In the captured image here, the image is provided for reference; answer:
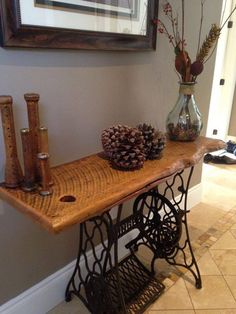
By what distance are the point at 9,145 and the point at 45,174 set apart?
162 mm

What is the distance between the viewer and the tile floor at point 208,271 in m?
1.42

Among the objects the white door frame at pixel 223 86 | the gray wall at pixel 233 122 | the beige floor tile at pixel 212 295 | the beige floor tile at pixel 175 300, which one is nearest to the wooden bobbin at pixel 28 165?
the beige floor tile at pixel 175 300

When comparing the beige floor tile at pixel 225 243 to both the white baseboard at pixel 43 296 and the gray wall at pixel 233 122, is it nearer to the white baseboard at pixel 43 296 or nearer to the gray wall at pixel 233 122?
the white baseboard at pixel 43 296

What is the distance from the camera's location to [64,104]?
121 centimetres

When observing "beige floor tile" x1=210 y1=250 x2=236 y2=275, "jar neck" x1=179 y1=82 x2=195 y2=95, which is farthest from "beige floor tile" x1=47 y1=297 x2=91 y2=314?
"jar neck" x1=179 y1=82 x2=195 y2=95

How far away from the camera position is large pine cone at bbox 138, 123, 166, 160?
1.19 m

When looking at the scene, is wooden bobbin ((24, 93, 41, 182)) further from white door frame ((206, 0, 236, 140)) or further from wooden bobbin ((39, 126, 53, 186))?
white door frame ((206, 0, 236, 140))

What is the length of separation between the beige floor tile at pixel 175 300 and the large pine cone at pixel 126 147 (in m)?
0.80

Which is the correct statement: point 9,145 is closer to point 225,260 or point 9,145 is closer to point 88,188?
point 88,188

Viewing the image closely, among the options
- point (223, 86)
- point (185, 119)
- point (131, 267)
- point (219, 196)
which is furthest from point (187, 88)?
point (223, 86)

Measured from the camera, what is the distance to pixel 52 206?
850 millimetres

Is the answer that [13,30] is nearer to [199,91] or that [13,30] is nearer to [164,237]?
[164,237]

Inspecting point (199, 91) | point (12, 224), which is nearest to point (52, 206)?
point (12, 224)

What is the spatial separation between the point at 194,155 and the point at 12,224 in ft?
2.76
